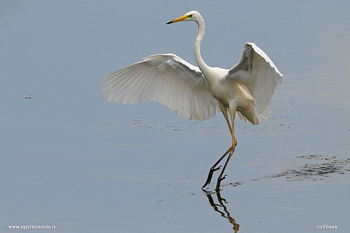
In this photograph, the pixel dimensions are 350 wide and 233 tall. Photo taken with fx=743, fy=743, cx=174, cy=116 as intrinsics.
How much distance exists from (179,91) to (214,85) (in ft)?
3.59

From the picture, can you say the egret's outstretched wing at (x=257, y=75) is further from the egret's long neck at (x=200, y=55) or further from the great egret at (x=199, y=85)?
the egret's long neck at (x=200, y=55)

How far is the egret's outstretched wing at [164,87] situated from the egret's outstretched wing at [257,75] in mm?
930

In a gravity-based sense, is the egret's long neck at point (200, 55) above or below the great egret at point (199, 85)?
above

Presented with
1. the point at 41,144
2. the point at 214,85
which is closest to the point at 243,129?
the point at 214,85

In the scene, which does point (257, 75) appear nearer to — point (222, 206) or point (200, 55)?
point (200, 55)

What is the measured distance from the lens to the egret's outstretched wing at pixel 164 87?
472 inches

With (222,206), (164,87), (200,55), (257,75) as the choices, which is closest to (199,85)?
(164,87)

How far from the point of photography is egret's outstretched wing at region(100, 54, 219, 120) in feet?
39.3

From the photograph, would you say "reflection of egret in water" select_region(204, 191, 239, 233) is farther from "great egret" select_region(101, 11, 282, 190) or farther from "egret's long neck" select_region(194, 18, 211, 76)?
"egret's long neck" select_region(194, 18, 211, 76)

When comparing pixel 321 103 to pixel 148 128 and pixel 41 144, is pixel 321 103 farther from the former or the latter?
pixel 41 144

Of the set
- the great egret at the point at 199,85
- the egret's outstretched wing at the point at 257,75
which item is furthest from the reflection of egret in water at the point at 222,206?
the egret's outstretched wing at the point at 257,75

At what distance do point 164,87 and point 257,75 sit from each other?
1.87m

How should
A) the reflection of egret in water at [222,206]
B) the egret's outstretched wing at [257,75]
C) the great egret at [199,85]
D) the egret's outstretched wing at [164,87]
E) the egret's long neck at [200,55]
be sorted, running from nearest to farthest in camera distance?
the reflection of egret in water at [222,206] < the egret's outstretched wing at [257,75] < the great egret at [199,85] < the egret's long neck at [200,55] < the egret's outstretched wing at [164,87]

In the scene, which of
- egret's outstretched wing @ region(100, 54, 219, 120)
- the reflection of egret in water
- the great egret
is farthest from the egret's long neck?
the reflection of egret in water
